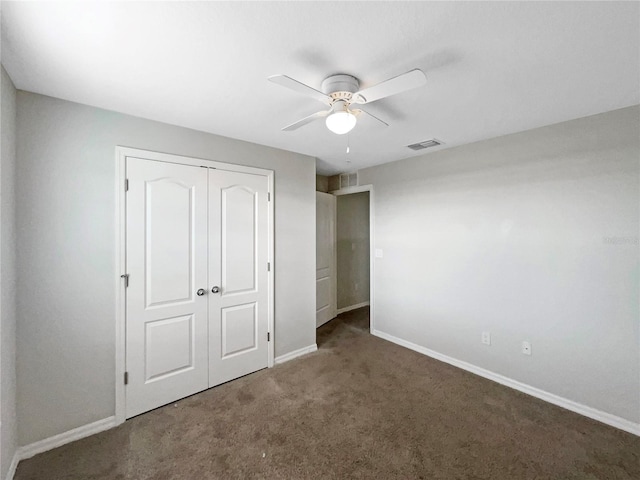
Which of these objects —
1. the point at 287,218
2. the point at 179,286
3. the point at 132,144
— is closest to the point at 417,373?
the point at 287,218

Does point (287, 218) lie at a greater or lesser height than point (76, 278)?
greater

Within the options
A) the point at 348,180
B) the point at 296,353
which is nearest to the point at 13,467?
the point at 296,353

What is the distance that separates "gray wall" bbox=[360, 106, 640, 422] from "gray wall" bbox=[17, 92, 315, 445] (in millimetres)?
2991

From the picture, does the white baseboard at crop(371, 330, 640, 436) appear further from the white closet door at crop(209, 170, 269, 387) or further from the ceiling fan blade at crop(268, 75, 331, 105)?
the ceiling fan blade at crop(268, 75, 331, 105)

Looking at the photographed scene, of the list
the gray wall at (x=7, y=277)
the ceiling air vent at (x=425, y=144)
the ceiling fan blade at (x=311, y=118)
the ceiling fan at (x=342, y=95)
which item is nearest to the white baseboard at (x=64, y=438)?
the gray wall at (x=7, y=277)

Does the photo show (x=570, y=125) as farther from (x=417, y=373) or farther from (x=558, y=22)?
(x=417, y=373)

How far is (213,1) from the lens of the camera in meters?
1.10

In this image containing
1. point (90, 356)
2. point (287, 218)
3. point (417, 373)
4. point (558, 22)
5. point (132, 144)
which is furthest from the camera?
point (287, 218)

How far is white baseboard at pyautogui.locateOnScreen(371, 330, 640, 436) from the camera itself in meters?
2.03

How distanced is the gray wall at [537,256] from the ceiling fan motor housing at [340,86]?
1.92 metres

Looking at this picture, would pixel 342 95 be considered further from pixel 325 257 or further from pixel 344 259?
pixel 344 259

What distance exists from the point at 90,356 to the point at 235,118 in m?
2.10

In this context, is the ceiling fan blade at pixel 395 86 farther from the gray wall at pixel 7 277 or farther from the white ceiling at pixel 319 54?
the gray wall at pixel 7 277

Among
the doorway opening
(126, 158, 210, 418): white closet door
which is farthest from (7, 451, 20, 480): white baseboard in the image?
the doorway opening
